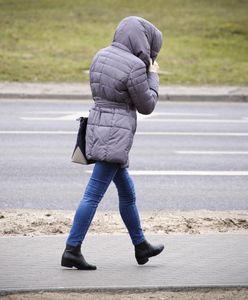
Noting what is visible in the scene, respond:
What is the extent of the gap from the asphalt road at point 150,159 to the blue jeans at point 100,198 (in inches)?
95.6

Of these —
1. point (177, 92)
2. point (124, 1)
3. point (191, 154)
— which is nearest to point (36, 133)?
point (191, 154)

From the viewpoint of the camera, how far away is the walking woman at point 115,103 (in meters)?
6.06

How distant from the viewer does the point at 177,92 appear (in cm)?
1983

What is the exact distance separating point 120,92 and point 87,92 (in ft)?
44.8

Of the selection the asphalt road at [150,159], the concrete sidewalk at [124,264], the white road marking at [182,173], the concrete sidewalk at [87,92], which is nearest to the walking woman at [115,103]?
the concrete sidewalk at [124,264]

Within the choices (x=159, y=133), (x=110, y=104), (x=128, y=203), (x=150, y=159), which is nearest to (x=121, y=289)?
(x=128, y=203)

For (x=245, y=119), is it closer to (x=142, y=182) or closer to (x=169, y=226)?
(x=142, y=182)

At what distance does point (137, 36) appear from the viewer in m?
6.11

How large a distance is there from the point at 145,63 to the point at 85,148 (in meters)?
0.70

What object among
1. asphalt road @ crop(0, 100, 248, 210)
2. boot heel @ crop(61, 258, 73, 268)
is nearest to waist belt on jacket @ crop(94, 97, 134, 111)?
boot heel @ crop(61, 258, 73, 268)

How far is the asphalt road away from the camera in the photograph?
9297 millimetres

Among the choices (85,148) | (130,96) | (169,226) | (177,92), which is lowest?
(177,92)

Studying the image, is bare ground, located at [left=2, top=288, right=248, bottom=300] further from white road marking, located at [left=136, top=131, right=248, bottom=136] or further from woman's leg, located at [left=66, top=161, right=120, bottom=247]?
white road marking, located at [left=136, top=131, right=248, bottom=136]

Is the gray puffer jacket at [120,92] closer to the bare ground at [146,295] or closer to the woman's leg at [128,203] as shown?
the woman's leg at [128,203]
